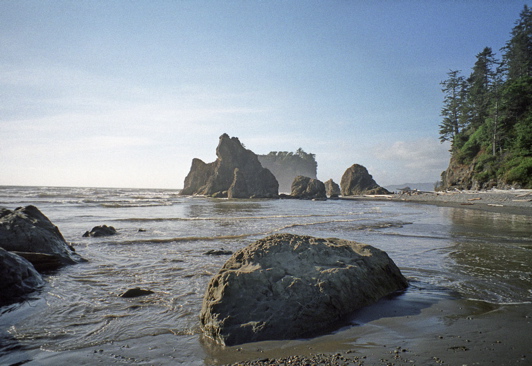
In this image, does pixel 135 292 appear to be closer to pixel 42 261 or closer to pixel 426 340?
pixel 42 261

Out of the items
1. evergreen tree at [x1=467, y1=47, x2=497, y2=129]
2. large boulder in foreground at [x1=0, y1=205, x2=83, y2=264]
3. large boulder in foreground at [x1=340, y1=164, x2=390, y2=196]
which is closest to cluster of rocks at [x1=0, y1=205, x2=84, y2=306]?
large boulder in foreground at [x1=0, y1=205, x2=83, y2=264]

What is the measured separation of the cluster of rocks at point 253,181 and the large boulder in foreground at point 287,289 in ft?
197

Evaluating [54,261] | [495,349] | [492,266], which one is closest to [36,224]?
[54,261]

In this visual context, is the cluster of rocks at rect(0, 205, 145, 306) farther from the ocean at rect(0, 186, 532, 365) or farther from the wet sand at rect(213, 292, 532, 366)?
the wet sand at rect(213, 292, 532, 366)

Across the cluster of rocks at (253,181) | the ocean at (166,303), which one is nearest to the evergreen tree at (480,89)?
the cluster of rocks at (253,181)

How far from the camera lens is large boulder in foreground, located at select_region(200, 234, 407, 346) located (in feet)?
11.1

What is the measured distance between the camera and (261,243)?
4.48 metres

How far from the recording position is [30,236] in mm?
6957

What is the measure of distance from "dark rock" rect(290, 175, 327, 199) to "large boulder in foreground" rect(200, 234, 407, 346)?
60184 millimetres

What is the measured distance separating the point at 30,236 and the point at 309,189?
60.7 meters

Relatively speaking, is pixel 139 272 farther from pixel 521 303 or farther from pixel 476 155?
pixel 476 155

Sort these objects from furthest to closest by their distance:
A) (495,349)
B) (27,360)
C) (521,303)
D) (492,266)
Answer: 1. (492,266)
2. (521,303)
3. (27,360)
4. (495,349)

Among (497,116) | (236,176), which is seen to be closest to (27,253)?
(497,116)

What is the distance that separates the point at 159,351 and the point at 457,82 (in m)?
71.9
